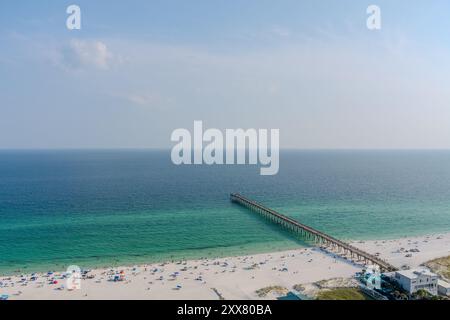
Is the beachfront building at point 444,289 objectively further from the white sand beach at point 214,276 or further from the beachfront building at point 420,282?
the white sand beach at point 214,276

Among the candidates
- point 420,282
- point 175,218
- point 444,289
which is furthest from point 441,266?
point 175,218

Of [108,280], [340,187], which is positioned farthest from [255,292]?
[340,187]

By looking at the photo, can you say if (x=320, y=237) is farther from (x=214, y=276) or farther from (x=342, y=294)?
(x=214, y=276)

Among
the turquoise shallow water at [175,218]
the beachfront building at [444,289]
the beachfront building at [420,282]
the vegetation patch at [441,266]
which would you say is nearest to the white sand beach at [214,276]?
the vegetation patch at [441,266]

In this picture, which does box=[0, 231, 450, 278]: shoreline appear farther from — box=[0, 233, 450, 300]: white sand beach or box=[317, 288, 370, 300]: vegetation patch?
box=[317, 288, 370, 300]: vegetation patch

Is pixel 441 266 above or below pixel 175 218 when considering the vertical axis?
below

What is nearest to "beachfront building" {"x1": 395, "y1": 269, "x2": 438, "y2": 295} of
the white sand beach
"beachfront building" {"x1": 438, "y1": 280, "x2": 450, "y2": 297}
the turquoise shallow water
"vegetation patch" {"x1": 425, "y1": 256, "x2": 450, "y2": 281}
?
"beachfront building" {"x1": 438, "y1": 280, "x2": 450, "y2": 297}

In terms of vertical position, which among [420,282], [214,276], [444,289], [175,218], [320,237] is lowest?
[214,276]
